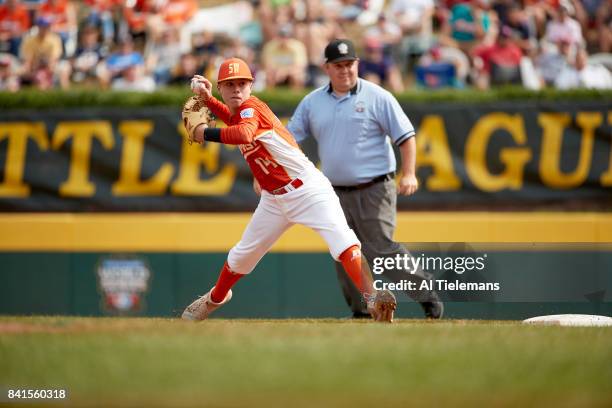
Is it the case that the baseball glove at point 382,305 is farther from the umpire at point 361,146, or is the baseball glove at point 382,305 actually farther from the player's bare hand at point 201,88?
the player's bare hand at point 201,88

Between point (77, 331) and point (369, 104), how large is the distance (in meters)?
3.21

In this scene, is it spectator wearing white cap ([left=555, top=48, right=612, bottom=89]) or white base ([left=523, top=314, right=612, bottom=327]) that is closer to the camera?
white base ([left=523, top=314, right=612, bottom=327])

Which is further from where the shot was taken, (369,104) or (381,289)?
(369,104)

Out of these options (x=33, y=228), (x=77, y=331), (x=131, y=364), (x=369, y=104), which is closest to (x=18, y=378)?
(x=131, y=364)

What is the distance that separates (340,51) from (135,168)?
4742mm

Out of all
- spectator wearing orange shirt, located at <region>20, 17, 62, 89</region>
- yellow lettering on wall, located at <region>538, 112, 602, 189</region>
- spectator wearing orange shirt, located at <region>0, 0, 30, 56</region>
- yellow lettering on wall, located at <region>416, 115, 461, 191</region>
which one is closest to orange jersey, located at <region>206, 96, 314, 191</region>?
yellow lettering on wall, located at <region>416, 115, 461, 191</region>

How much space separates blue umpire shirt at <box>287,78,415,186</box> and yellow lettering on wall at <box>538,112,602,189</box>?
361 cm

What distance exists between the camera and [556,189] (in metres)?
11.7

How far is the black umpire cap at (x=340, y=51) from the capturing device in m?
8.38

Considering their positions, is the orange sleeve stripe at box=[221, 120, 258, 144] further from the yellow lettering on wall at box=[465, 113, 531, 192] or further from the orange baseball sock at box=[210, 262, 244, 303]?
the yellow lettering on wall at box=[465, 113, 531, 192]

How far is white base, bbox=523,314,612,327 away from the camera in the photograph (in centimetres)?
805

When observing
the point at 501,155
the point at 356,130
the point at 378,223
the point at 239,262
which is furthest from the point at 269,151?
the point at 501,155

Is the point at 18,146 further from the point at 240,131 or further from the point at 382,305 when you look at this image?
the point at 382,305

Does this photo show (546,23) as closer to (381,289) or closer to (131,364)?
(381,289)
